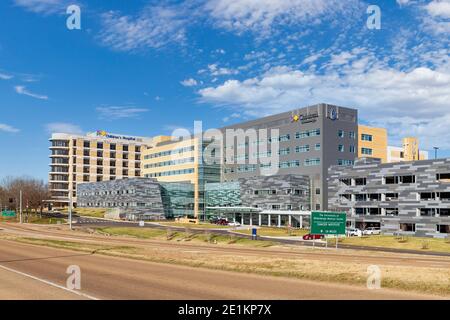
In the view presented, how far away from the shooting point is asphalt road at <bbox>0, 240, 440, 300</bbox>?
58.5 feet

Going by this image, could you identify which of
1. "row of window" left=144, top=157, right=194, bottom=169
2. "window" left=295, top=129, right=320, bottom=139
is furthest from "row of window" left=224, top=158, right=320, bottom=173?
"row of window" left=144, top=157, right=194, bottom=169

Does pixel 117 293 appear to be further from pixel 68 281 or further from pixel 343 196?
pixel 343 196

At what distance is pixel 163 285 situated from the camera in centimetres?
2070

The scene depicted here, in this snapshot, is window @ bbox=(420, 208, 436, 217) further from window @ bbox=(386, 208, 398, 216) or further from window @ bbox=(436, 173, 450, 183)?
window @ bbox=(386, 208, 398, 216)

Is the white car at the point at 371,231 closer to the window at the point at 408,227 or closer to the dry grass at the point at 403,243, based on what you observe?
the window at the point at 408,227

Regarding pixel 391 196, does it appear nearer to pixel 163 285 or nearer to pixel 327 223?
pixel 327 223

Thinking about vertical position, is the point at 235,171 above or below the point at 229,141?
below

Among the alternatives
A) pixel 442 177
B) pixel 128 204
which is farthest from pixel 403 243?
pixel 128 204
